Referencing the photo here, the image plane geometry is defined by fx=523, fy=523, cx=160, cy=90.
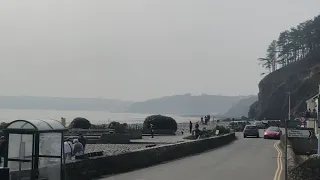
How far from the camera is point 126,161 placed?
20.7m

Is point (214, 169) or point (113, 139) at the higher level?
point (113, 139)

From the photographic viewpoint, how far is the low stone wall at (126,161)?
54.9ft

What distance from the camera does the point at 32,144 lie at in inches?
484

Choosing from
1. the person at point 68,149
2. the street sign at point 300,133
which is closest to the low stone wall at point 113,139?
the person at point 68,149

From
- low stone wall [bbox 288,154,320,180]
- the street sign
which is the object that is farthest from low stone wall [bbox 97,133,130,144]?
the street sign

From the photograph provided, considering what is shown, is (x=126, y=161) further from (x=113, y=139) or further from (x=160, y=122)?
(x=160, y=122)

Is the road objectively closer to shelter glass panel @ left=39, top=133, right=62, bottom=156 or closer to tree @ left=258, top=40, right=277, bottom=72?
shelter glass panel @ left=39, top=133, right=62, bottom=156

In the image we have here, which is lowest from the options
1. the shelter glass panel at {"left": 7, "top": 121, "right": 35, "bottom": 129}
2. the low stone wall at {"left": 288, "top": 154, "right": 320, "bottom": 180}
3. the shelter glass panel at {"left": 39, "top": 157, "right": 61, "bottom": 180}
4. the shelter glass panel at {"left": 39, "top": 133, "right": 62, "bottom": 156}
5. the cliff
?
the low stone wall at {"left": 288, "top": 154, "right": 320, "bottom": 180}

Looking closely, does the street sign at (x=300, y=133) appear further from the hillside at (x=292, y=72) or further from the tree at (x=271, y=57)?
the tree at (x=271, y=57)

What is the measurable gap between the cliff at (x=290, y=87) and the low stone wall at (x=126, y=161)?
87.0 m

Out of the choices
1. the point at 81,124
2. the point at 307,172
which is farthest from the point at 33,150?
the point at 81,124

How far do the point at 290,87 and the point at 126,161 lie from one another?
118m

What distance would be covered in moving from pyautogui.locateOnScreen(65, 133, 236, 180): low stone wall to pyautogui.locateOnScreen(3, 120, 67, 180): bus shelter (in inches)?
123

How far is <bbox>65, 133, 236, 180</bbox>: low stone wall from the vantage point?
1673 cm
